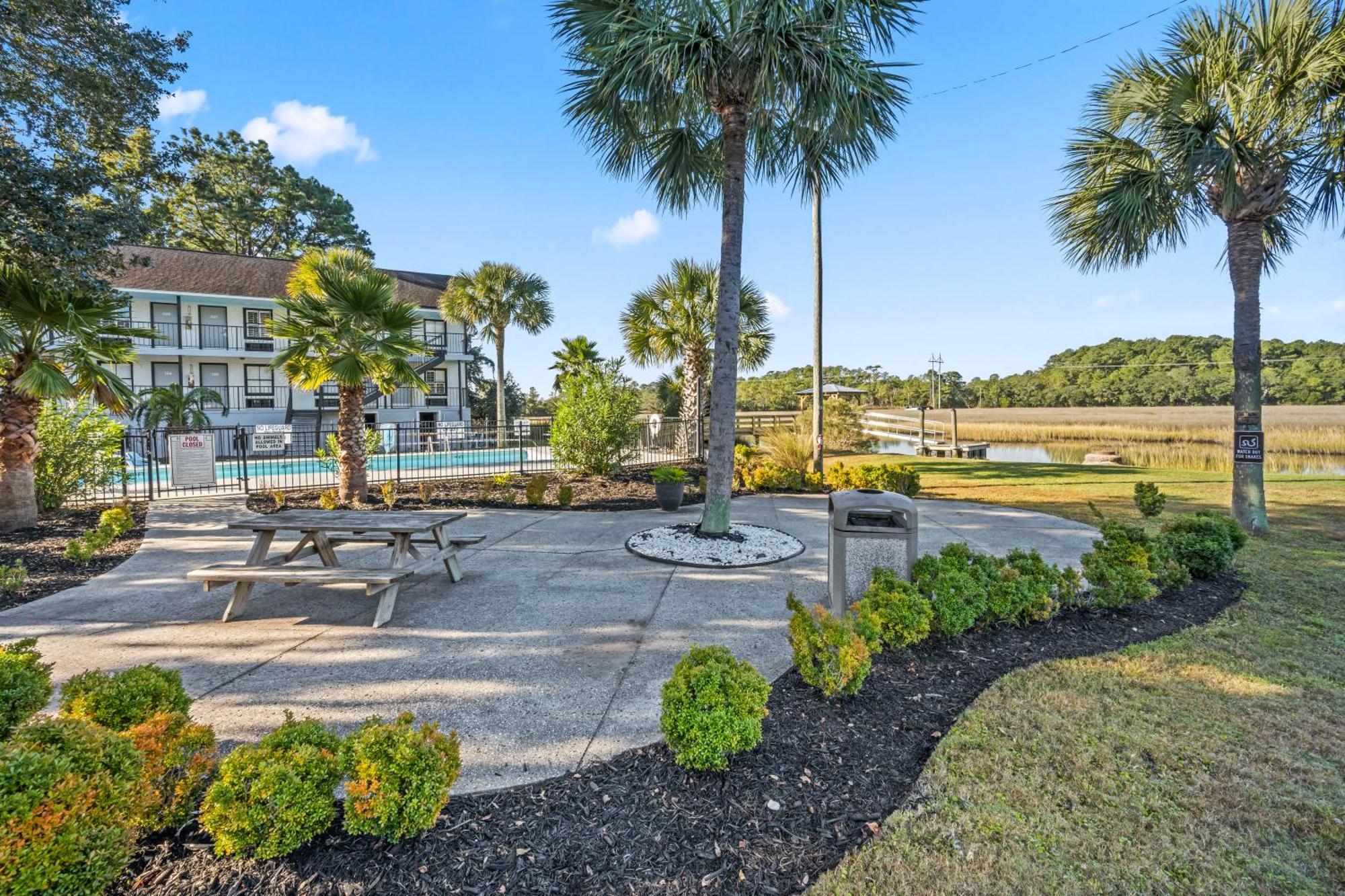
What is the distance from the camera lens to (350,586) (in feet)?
17.9

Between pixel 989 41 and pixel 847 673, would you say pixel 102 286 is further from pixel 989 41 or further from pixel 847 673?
pixel 989 41

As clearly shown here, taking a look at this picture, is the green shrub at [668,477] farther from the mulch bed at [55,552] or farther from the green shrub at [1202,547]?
the mulch bed at [55,552]

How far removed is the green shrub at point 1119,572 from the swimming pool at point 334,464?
10715 mm

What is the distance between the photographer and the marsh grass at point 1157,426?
1925 cm

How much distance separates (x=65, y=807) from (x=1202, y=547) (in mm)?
7662

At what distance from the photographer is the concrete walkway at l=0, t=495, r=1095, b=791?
2.88 metres

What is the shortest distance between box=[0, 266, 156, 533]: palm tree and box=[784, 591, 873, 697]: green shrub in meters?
8.82

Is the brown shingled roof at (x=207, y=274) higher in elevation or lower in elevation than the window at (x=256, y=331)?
higher

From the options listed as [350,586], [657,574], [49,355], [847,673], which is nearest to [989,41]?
[657,574]

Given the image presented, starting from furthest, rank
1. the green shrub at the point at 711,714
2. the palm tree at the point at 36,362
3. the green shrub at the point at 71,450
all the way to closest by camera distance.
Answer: the green shrub at the point at 71,450, the palm tree at the point at 36,362, the green shrub at the point at 711,714

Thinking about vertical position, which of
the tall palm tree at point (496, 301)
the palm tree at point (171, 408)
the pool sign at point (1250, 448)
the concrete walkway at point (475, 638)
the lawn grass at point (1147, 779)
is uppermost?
the tall palm tree at point (496, 301)

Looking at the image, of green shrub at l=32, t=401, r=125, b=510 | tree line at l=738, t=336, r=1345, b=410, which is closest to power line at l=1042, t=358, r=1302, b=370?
tree line at l=738, t=336, r=1345, b=410

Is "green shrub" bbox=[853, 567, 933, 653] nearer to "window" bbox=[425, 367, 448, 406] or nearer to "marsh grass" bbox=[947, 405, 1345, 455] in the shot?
"marsh grass" bbox=[947, 405, 1345, 455]

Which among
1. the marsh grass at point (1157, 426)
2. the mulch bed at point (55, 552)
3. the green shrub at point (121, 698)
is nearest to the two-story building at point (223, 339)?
the mulch bed at point (55, 552)
